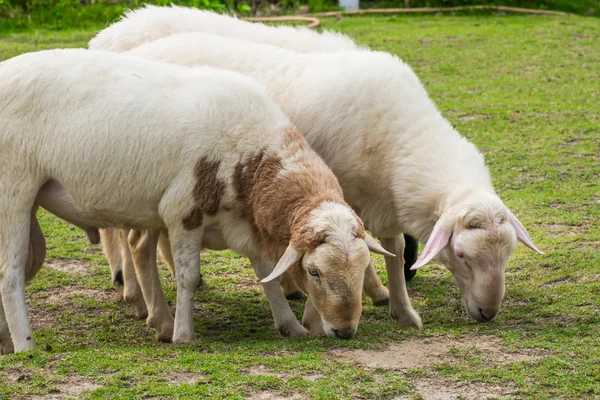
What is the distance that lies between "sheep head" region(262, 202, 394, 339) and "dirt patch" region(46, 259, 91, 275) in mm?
2709

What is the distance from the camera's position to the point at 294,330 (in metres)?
5.76

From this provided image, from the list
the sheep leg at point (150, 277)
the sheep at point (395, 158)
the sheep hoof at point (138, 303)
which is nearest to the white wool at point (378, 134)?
the sheep at point (395, 158)

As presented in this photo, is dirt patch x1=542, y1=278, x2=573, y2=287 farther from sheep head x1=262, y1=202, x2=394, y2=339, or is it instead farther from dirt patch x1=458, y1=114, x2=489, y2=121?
dirt patch x1=458, y1=114, x2=489, y2=121

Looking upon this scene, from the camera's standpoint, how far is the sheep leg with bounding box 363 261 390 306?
21.7 feet

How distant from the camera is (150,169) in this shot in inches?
213

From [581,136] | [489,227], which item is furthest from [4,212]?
[581,136]

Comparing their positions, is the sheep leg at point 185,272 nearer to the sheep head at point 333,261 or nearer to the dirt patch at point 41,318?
the sheep head at point 333,261

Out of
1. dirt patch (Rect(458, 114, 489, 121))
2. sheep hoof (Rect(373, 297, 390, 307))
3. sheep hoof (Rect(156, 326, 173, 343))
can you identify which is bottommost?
sheep hoof (Rect(373, 297, 390, 307))

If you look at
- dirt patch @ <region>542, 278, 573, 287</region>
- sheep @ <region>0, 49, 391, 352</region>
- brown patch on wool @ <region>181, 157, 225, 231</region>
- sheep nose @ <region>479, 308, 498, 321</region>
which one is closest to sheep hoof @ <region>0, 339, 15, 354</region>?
sheep @ <region>0, 49, 391, 352</region>

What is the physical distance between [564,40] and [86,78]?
10.1 meters

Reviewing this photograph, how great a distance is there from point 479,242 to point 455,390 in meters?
1.00

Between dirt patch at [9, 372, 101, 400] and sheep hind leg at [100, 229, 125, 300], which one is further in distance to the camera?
sheep hind leg at [100, 229, 125, 300]

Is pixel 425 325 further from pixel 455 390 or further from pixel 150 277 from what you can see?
pixel 150 277

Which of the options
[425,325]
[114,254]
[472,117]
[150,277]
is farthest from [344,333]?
[472,117]
